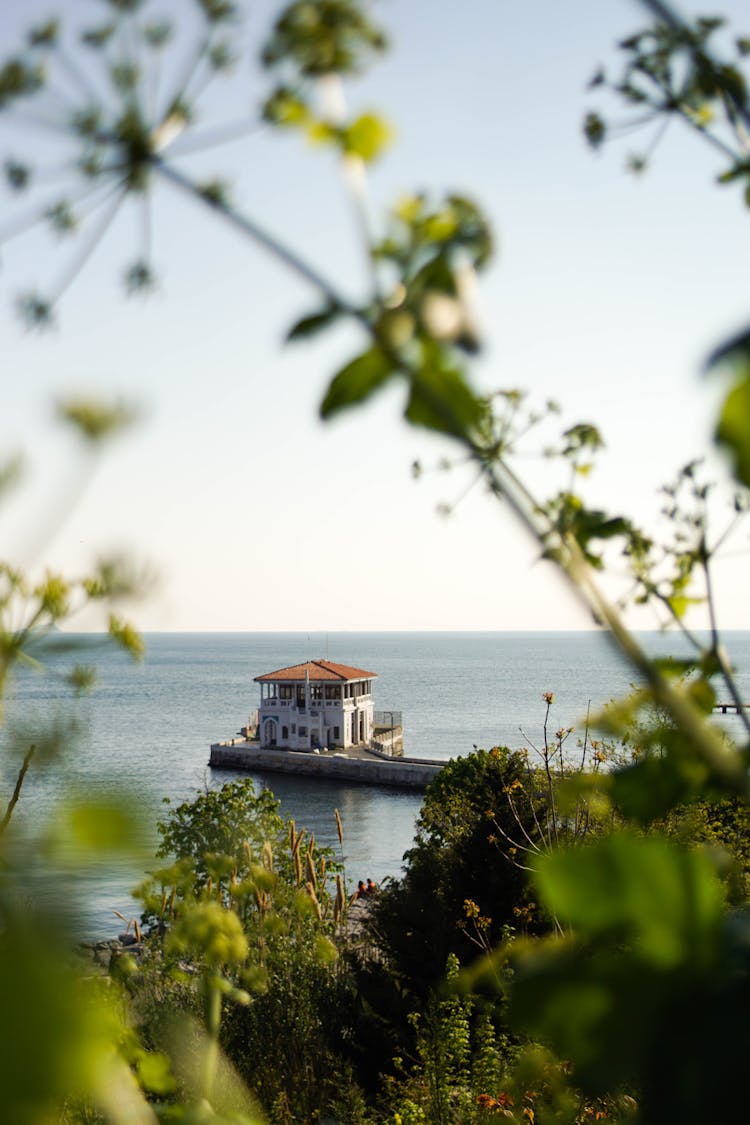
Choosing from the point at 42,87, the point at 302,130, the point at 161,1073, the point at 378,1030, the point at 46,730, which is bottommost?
the point at 378,1030

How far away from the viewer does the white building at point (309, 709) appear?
178ft

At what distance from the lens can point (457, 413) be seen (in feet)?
1.49

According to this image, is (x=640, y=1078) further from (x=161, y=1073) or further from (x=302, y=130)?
(x=161, y=1073)

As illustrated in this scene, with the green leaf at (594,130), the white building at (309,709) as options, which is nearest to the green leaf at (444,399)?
the green leaf at (594,130)

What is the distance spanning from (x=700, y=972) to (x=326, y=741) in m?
55.3

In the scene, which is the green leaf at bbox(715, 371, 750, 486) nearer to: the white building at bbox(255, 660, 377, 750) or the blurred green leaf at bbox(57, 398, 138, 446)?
the blurred green leaf at bbox(57, 398, 138, 446)

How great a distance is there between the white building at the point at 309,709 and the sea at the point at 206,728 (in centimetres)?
422

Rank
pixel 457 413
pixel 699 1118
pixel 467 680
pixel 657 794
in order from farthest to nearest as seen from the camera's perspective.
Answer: pixel 467 680 → pixel 657 794 → pixel 457 413 → pixel 699 1118

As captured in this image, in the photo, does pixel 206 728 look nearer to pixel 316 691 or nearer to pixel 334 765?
pixel 316 691

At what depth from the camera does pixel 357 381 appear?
1.55 feet

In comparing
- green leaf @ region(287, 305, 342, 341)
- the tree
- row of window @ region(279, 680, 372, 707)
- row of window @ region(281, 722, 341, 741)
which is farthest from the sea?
row of window @ region(279, 680, 372, 707)

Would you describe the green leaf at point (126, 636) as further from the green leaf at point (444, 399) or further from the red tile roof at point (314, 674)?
the red tile roof at point (314, 674)

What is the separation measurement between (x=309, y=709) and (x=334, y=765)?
4.96 meters

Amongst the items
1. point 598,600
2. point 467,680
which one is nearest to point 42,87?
point 598,600
